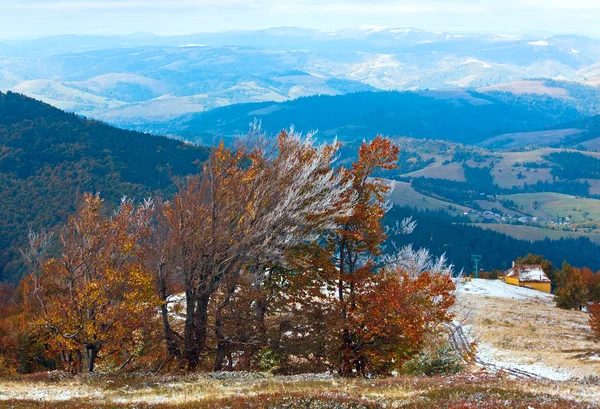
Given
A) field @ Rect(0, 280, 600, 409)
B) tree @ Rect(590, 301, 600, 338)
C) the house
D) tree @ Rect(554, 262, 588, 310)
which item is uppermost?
field @ Rect(0, 280, 600, 409)

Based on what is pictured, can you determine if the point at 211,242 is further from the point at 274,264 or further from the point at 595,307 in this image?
the point at 595,307

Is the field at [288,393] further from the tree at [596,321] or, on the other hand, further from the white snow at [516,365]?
the tree at [596,321]

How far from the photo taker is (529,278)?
12606 cm

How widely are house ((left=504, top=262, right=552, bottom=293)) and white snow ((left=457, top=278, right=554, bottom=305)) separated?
243 centimetres

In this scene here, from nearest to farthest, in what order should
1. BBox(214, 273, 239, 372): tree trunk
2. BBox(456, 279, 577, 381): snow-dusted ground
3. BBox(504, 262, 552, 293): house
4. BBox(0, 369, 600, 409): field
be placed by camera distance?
BBox(0, 369, 600, 409): field, BBox(214, 273, 239, 372): tree trunk, BBox(456, 279, 577, 381): snow-dusted ground, BBox(504, 262, 552, 293): house

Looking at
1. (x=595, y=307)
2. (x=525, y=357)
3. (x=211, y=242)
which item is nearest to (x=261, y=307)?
(x=211, y=242)

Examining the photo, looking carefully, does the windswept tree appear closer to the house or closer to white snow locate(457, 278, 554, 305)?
white snow locate(457, 278, 554, 305)

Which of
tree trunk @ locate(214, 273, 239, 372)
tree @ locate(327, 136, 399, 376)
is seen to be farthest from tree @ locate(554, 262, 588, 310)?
tree trunk @ locate(214, 273, 239, 372)

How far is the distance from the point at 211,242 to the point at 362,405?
1523cm

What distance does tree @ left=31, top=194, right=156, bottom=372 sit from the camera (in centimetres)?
3333

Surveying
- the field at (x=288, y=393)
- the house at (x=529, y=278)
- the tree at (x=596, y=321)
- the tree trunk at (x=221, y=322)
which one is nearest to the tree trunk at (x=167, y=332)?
the tree trunk at (x=221, y=322)

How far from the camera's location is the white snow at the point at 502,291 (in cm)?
11102

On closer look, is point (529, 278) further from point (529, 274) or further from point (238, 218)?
point (238, 218)

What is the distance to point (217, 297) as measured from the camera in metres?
37.3
